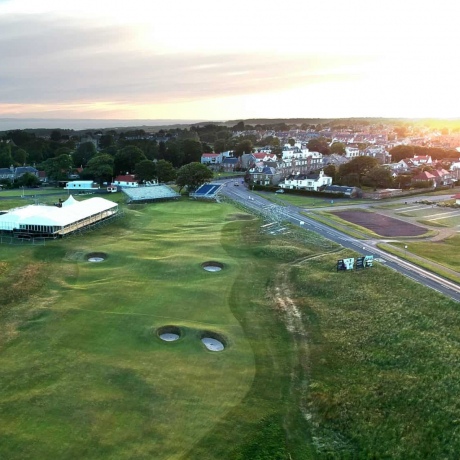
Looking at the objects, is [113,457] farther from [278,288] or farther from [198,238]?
[198,238]

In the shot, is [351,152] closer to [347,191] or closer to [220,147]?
[220,147]

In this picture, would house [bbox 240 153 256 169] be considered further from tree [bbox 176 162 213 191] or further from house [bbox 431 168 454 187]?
house [bbox 431 168 454 187]

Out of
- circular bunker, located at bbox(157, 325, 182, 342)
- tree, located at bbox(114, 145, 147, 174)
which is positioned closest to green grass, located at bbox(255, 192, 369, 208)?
tree, located at bbox(114, 145, 147, 174)

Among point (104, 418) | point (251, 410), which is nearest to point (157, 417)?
point (104, 418)

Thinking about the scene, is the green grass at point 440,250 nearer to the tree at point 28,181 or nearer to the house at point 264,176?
the house at point 264,176

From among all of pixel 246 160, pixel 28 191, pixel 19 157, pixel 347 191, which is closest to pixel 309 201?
pixel 347 191

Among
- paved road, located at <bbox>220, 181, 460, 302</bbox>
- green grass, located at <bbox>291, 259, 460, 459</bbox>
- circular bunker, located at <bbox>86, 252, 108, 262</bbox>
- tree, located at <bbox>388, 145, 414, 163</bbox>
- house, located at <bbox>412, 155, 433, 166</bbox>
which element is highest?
tree, located at <bbox>388, 145, 414, 163</bbox>
